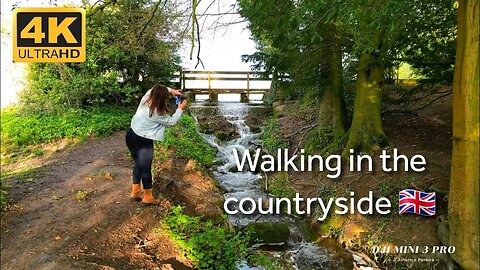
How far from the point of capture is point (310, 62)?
292 inches

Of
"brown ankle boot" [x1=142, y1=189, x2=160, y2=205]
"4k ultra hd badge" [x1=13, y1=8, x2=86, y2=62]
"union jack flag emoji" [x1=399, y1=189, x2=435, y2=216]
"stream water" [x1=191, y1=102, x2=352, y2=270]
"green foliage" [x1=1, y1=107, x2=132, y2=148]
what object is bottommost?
"stream water" [x1=191, y1=102, x2=352, y2=270]

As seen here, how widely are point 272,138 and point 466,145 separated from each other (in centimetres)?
749

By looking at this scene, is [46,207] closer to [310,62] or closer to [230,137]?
[310,62]

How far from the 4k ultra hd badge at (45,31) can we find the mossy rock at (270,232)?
3.86 meters

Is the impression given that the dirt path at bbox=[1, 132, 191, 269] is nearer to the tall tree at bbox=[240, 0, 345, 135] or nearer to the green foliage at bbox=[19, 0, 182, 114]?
the tall tree at bbox=[240, 0, 345, 135]

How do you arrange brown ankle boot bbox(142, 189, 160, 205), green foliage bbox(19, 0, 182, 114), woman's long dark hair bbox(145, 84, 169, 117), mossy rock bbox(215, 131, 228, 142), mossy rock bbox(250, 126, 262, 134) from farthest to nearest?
mossy rock bbox(250, 126, 262, 134), mossy rock bbox(215, 131, 228, 142), green foliage bbox(19, 0, 182, 114), brown ankle boot bbox(142, 189, 160, 205), woman's long dark hair bbox(145, 84, 169, 117)

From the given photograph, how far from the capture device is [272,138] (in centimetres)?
1109

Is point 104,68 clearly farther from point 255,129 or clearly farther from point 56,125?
point 255,129

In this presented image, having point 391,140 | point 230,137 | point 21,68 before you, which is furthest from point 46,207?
point 230,137

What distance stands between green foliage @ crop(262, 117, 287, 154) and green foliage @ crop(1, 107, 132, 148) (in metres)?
4.06

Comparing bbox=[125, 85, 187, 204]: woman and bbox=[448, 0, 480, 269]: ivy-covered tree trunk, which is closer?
bbox=[448, 0, 480, 269]: ivy-covered tree trunk

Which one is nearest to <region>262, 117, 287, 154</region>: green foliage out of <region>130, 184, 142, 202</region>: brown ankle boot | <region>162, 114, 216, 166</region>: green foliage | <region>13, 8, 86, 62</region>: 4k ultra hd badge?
<region>162, 114, 216, 166</region>: green foliage

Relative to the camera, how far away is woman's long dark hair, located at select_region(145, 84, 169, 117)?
4465 millimetres

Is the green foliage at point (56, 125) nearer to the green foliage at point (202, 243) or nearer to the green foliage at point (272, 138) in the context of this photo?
the green foliage at point (272, 138)
